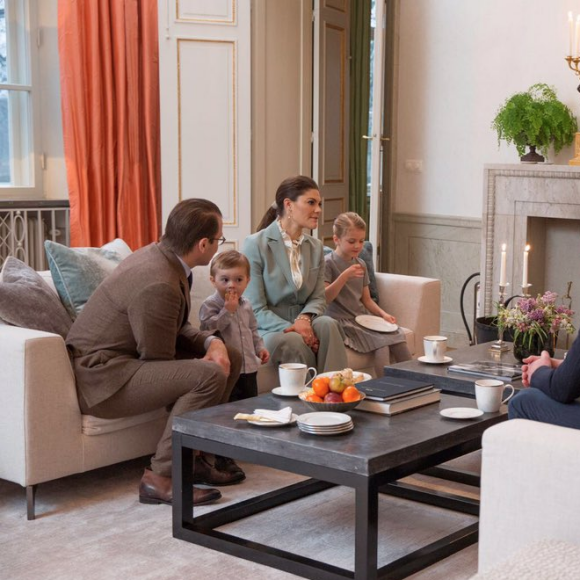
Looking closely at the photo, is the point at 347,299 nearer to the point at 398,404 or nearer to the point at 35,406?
the point at 398,404

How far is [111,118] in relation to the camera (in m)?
5.88

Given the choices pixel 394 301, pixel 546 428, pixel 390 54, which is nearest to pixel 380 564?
pixel 546 428

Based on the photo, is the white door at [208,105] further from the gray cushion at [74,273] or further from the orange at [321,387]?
the orange at [321,387]

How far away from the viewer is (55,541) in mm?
2898

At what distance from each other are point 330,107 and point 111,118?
1651mm

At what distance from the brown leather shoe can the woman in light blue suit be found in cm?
88

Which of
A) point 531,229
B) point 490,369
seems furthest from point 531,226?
Answer: point 490,369

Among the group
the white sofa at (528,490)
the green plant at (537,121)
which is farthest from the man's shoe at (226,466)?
the green plant at (537,121)

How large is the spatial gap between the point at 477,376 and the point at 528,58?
2.94m

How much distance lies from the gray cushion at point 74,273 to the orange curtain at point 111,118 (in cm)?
219

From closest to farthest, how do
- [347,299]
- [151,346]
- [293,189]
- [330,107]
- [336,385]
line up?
[336,385], [151,346], [293,189], [347,299], [330,107]

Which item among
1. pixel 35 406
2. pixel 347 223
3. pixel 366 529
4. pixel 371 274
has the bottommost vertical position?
pixel 366 529

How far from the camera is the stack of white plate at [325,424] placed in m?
2.64

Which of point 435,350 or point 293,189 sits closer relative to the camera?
point 435,350
